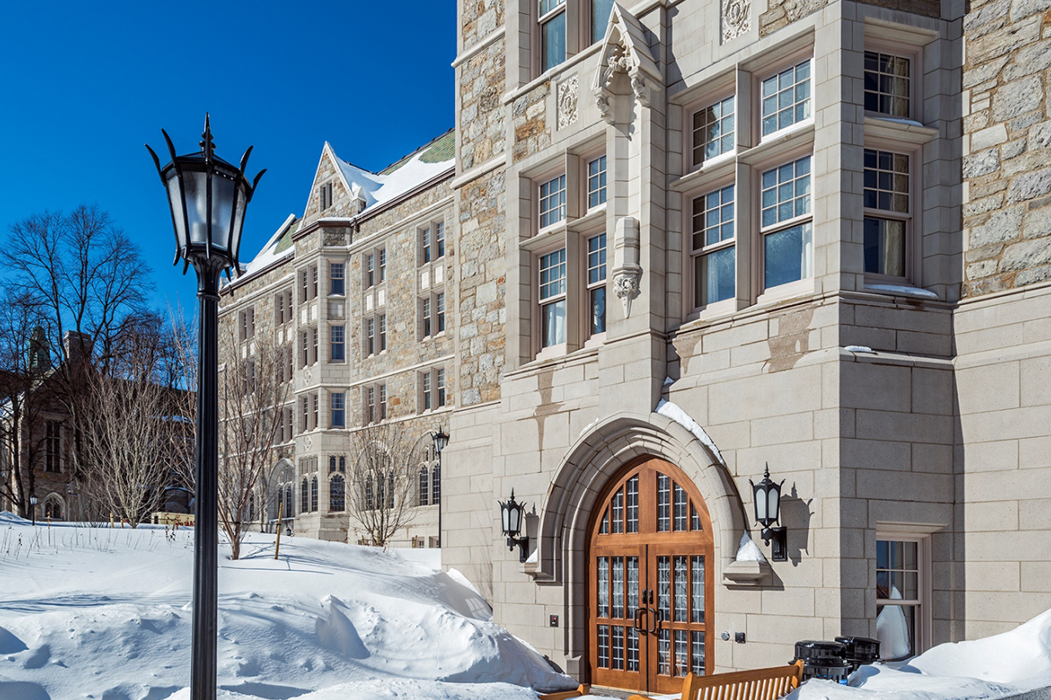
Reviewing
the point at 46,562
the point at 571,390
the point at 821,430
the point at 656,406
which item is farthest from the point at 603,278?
the point at 46,562

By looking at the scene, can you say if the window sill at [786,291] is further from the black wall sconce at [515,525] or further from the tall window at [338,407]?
the tall window at [338,407]

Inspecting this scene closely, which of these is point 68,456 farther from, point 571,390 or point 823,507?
point 823,507

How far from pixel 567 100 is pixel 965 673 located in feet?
28.7


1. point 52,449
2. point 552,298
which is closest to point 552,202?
point 552,298

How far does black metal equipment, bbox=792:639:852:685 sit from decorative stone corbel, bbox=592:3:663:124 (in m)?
6.67

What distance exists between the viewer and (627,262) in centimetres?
1226

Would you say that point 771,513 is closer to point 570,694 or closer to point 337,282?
point 570,694

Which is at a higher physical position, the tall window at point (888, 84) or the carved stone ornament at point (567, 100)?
the carved stone ornament at point (567, 100)

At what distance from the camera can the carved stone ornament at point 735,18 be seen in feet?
37.7

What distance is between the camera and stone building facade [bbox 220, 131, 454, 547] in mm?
32656

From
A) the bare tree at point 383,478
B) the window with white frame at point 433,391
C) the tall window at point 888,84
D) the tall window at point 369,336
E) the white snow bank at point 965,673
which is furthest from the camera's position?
the tall window at point 369,336

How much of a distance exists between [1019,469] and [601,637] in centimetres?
552

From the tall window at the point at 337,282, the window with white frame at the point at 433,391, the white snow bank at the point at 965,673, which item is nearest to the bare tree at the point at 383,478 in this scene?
the window with white frame at the point at 433,391

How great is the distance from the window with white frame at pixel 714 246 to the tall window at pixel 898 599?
341 centimetres
